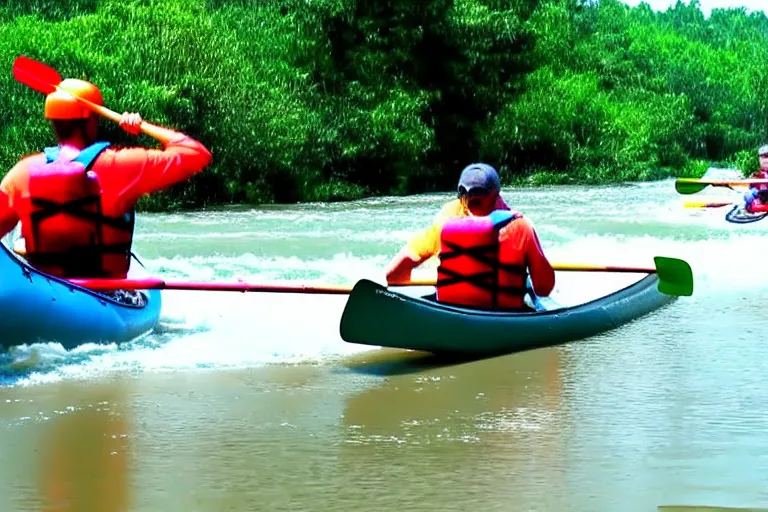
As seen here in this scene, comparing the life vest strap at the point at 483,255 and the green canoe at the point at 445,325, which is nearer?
the green canoe at the point at 445,325

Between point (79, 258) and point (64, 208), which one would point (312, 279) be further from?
point (64, 208)

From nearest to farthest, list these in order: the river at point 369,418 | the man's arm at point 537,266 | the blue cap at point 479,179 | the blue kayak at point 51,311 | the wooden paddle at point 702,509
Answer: the wooden paddle at point 702,509 → the river at point 369,418 → the blue kayak at point 51,311 → the blue cap at point 479,179 → the man's arm at point 537,266

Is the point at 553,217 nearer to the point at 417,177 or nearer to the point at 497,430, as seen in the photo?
the point at 417,177

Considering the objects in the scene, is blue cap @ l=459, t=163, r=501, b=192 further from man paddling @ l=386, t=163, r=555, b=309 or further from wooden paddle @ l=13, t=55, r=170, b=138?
wooden paddle @ l=13, t=55, r=170, b=138

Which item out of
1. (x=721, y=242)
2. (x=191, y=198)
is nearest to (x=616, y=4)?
(x=191, y=198)

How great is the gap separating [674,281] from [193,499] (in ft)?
14.2

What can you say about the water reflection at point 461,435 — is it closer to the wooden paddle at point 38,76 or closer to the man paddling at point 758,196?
the wooden paddle at point 38,76

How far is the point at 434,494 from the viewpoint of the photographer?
4086mm

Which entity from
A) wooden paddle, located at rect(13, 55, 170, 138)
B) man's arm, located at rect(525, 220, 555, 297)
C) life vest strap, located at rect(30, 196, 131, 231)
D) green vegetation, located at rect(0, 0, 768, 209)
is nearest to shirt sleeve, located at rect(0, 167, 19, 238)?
life vest strap, located at rect(30, 196, 131, 231)

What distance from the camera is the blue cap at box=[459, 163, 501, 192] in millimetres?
6366

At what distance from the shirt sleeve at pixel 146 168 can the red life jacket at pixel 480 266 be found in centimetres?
127

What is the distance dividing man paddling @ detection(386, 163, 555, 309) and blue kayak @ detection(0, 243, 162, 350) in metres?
1.41

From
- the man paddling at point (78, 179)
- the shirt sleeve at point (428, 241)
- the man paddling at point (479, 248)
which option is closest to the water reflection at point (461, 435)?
the man paddling at point (479, 248)

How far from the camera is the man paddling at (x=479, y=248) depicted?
21.0 feet
